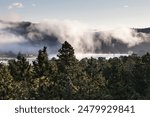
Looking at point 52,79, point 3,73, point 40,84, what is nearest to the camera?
point 3,73

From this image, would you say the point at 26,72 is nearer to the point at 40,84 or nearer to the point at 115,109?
the point at 40,84

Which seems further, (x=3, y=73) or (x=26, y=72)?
(x=26, y=72)

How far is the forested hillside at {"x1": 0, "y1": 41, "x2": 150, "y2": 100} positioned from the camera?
270 feet

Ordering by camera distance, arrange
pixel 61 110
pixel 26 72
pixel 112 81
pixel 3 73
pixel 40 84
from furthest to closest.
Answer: pixel 26 72
pixel 112 81
pixel 40 84
pixel 3 73
pixel 61 110

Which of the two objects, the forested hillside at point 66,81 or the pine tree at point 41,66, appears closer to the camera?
the forested hillside at point 66,81

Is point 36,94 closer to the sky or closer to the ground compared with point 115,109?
closer to the ground

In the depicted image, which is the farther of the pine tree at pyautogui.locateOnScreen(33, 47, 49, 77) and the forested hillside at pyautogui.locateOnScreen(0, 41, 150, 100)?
the pine tree at pyautogui.locateOnScreen(33, 47, 49, 77)

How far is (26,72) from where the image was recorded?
11256 cm

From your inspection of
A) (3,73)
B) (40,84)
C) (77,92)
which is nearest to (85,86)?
(77,92)

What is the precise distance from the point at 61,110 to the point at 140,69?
83930 mm

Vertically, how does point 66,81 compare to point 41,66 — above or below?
→ below

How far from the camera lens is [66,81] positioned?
3492 inches

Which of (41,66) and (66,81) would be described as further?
(41,66)

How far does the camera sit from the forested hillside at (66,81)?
82.2 m
